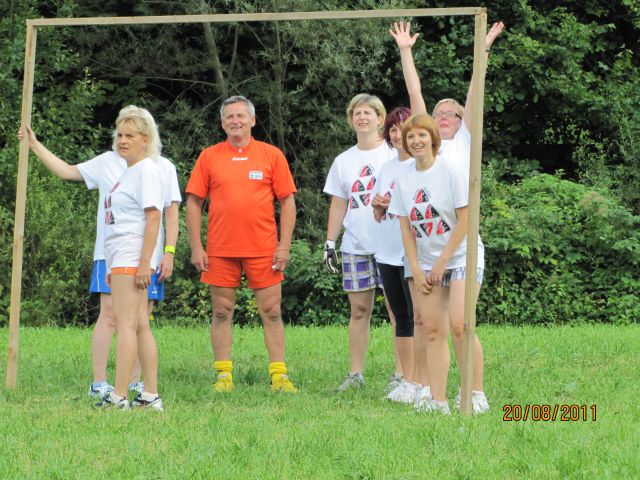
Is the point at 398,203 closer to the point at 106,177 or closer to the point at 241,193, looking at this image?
the point at 241,193

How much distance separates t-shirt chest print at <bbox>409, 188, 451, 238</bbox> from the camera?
6910 millimetres

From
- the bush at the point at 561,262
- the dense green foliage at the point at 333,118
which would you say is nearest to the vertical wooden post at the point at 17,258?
the dense green foliage at the point at 333,118

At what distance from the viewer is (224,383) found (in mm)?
8141

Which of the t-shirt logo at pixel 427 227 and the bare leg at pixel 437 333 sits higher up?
the t-shirt logo at pixel 427 227

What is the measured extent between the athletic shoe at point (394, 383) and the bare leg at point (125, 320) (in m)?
1.94

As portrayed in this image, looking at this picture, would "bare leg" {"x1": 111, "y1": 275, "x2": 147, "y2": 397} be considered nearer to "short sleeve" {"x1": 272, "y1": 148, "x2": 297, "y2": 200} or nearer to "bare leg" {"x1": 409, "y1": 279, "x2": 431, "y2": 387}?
"short sleeve" {"x1": 272, "y1": 148, "x2": 297, "y2": 200}

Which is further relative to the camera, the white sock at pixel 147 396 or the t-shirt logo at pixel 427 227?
the white sock at pixel 147 396

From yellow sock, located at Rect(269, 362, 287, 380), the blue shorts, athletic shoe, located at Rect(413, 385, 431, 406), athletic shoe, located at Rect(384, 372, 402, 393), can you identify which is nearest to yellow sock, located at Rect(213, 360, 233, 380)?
yellow sock, located at Rect(269, 362, 287, 380)

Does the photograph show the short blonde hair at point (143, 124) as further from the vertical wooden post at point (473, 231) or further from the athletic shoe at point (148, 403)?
the vertical wooden post at point (473, 231)

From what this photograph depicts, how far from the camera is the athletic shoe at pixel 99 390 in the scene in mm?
7684

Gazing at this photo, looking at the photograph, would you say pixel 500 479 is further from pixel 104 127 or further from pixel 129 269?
pixel 104 127

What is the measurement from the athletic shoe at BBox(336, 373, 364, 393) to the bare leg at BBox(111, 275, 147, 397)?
65.2 inches

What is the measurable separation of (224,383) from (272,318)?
0.59 metres
